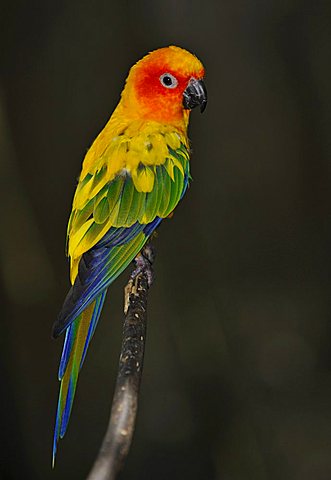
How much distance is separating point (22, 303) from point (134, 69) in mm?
982

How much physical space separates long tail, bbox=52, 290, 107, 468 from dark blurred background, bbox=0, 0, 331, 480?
3.13ft

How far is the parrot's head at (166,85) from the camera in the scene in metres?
1.53

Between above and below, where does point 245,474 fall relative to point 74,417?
below

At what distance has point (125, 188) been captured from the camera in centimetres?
141

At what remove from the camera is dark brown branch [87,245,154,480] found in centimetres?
60

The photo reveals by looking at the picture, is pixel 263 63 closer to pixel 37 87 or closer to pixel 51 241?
pixel 37 87

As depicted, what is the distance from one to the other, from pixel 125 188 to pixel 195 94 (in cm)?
31

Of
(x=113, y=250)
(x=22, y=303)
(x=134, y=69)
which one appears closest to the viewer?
(x=113, y=250)

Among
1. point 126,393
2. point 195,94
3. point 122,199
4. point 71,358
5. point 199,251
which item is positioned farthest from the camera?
point 199,251

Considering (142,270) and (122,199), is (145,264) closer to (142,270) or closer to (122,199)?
(142,270)

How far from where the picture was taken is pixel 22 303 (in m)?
2.26

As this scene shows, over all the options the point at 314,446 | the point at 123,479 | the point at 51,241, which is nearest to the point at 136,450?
the point at 123,479

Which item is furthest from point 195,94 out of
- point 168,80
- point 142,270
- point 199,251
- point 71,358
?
point 199,251

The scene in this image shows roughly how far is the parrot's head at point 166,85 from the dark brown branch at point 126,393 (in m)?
0.42
